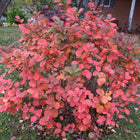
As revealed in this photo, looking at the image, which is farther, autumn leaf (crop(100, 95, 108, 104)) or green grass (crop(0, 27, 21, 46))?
green grass (crop(0, 27, 21, 46))

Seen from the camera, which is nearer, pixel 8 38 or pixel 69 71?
pixel 69 71

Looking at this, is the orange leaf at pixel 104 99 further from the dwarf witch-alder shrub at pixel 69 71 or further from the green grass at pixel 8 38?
the green grass at pixel 8 38

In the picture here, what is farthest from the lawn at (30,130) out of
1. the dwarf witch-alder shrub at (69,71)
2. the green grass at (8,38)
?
the green grass at (8,38)

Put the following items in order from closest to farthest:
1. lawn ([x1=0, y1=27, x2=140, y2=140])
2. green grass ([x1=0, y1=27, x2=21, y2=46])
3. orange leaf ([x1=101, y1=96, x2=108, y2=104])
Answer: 1. orange leaf ([x1=101, y1=96, x2=108, y2=104])
2. lawn ([x1=0, y1=27, x2=140, y2=140])
3. green grass ([x1=0, y1=27, x2=21, y2=46])

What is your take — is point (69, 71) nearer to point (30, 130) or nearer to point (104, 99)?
point (104, 99)

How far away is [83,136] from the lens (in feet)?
6.93

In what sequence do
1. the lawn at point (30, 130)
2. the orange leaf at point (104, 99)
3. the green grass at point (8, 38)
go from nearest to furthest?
1. the orange leaf at point (104, 99)
2. the lawn at point (30, 130)
3. the green grass at point (8, 38)

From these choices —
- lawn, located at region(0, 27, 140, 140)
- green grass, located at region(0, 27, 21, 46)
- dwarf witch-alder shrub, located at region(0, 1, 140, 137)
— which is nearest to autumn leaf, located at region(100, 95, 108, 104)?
dwarf witch-alder shrub, located at region(0, 1, 140, 137)

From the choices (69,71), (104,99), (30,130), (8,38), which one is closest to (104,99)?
(104,99)

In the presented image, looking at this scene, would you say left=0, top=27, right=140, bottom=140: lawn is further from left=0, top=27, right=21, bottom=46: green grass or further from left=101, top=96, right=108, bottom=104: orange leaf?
left=0, top=27, right=21, bottom=46: green grass

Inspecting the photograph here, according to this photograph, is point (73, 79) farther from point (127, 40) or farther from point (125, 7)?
point (125, 7)

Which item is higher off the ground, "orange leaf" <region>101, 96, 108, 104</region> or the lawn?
"orange leaf" <region>101, 96, 108, 104</region>

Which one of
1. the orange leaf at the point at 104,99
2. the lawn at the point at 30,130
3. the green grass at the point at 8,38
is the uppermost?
the orange leaf at the point at 104,99

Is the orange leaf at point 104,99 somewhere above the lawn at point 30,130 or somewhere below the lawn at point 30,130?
above
